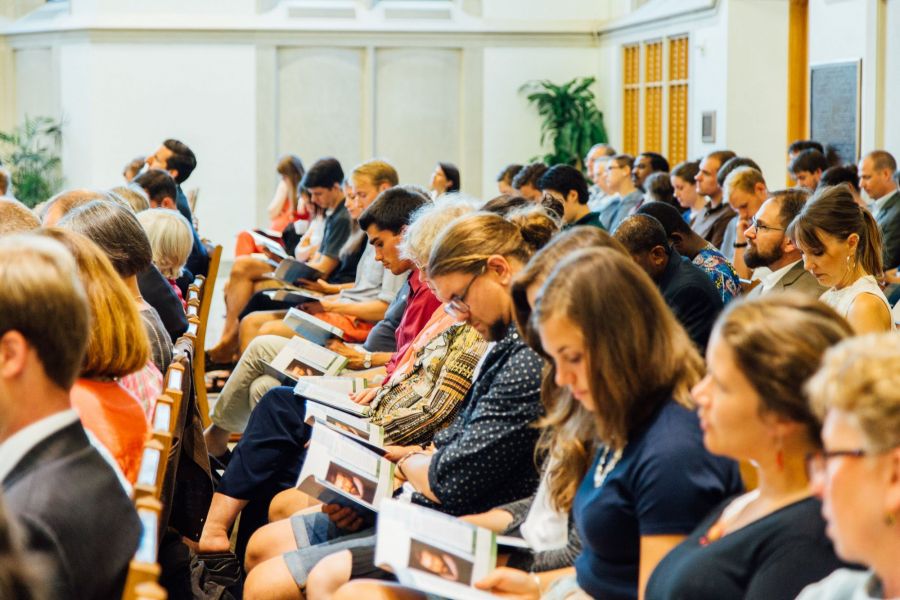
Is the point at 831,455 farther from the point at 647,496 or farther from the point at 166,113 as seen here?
the point at 166,113

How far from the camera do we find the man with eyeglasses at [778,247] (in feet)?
17.2

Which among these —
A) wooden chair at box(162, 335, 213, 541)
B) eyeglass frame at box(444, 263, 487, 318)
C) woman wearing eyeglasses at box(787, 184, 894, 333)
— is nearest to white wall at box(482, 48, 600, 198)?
woman wearing eyeglasses at box(787, 184, 894, 333)

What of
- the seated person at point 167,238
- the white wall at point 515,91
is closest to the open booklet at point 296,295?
the seated person at point 167,238

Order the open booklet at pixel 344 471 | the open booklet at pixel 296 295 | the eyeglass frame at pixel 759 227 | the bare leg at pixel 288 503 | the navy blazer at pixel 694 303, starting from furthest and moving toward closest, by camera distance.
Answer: the open booklet at pixel 296 295 < the eyeglass frame at pixel 759 227 < the navy blazer at pixel 694 303 < the bare leg at pixel 288 503 < the open booklet at pixel 344 471

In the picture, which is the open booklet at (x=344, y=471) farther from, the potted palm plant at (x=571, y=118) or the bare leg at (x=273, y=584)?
the potted palm plant at (x=571, y=118)

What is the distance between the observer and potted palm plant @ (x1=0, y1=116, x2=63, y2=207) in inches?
622

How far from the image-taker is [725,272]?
5.63 meters

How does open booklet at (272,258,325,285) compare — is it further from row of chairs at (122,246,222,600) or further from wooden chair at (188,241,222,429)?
row of chairs at (122,246,222,600)

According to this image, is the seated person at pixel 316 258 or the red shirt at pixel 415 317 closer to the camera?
the red shirt at pixel 415 317

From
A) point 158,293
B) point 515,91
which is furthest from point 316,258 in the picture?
point 515,91

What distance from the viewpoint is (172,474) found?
3385 millimetres

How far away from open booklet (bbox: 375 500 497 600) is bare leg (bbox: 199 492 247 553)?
198cm

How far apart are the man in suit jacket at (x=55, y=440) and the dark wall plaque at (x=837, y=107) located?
9.57 metres

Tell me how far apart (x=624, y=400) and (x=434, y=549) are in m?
0.51
